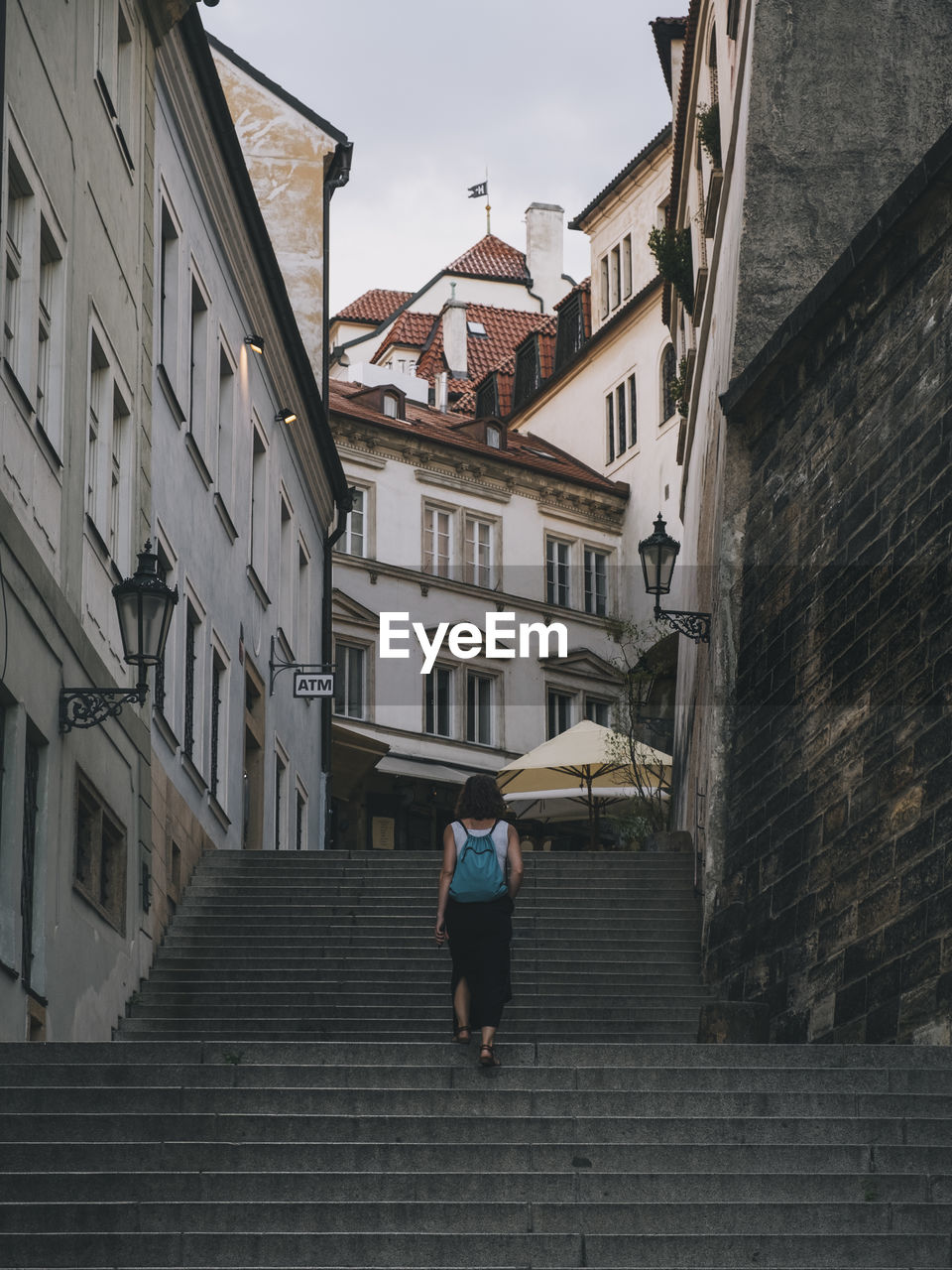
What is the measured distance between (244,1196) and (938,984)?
465 centimetres

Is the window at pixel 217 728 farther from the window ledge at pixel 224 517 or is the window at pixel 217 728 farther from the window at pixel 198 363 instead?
the window at pixel 198 363

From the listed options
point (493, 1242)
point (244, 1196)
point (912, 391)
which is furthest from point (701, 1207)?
point (912, 391)

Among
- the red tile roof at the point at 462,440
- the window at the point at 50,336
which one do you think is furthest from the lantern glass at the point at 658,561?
the red tile roof at the point at 462,440

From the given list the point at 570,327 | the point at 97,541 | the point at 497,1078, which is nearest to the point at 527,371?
the point at 570,327

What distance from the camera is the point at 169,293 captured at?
21.1m

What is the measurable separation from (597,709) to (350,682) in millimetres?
7529

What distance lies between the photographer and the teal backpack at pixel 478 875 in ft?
36.4

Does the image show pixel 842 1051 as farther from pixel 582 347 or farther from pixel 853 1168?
pixel 582 347

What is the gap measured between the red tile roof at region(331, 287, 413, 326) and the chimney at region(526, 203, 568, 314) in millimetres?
3890

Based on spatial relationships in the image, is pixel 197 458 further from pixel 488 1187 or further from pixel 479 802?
pixel 488 1187

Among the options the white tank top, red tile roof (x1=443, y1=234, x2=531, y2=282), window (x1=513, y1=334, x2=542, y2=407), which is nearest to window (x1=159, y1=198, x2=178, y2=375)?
the white tank top

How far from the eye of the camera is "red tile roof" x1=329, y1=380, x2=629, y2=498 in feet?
160

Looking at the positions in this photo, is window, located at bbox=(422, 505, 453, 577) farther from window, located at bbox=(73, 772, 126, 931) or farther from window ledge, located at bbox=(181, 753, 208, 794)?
window, located at bbox=(73, 772, 126, 931)

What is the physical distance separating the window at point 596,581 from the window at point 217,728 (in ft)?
94.9
